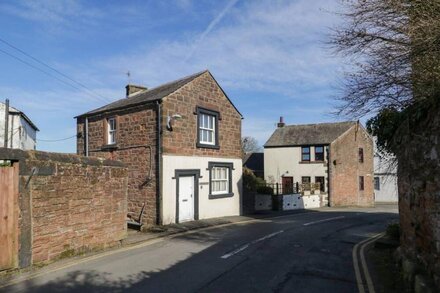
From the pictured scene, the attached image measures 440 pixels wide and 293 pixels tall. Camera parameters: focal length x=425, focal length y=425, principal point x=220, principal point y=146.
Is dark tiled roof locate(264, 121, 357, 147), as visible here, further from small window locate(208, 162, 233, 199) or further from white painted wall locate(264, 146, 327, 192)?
small window locate(208, 162, 233, 199)

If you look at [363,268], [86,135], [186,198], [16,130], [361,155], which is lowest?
[363,268]

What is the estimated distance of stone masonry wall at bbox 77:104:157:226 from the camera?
19.8 metres

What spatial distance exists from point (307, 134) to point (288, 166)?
368 cm

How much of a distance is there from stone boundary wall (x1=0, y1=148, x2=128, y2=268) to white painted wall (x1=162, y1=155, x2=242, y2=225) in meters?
5.37

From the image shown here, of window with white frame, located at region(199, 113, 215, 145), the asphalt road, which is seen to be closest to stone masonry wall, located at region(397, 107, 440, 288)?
the asphalt road

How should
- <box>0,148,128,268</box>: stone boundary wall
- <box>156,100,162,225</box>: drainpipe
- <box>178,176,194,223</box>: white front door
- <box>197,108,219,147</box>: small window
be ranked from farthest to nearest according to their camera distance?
<box>197,108,219,147</box>: small window < <box>178,176,194,223</box>: white front door < <box>156,100,162,225</box>: drainpipe < <box>0,148,128,268</box>: stone boundary wall

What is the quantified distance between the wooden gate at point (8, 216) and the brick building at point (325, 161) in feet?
98.3

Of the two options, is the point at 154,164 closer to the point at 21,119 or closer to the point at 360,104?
the point at 360,104

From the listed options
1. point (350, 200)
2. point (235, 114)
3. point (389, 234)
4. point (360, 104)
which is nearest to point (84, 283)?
point (360, 104)

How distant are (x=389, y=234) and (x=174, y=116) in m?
10.5

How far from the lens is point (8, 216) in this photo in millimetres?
9742

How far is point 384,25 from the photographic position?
8180 mm

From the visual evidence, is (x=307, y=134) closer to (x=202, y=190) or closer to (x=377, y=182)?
(x=377, y=182)

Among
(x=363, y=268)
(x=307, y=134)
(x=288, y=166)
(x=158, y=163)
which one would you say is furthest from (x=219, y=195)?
(x=307, y=134)
